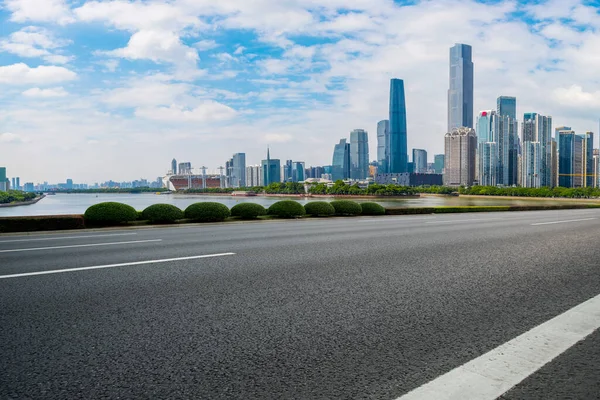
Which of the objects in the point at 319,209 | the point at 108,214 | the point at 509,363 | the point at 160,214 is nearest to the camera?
the point at 509,363

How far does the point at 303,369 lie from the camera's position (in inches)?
119

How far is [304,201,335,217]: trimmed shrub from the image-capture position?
2455cm

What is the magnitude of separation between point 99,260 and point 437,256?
6.13m

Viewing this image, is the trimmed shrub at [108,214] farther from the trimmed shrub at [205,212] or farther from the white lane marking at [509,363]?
the white lane marking at [509,363]

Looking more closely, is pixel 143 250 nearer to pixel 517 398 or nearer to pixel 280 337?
pixel 280 337

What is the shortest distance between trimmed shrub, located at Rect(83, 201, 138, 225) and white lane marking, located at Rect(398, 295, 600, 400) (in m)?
17.1

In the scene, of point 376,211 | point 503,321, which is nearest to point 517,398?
point 503,321

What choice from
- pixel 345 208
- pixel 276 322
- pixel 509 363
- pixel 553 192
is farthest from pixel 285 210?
pixel 553 192

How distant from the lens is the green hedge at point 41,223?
50.8ft

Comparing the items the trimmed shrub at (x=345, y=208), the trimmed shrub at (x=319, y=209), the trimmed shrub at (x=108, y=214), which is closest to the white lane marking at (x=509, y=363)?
the trimmed shrub at (x=108, y=214)

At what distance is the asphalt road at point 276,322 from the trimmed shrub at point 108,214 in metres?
10.1

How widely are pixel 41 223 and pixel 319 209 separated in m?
13.6

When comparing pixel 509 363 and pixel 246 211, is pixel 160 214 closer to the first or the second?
pixel 246 211

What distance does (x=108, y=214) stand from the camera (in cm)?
1792
